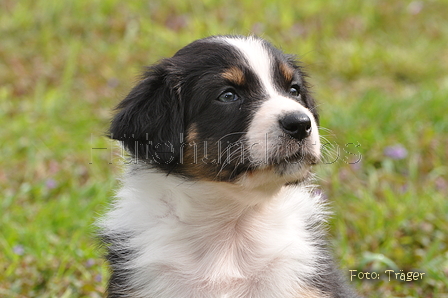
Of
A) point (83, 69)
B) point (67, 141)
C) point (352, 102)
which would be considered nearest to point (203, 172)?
point (67, 141)

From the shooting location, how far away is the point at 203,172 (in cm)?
317

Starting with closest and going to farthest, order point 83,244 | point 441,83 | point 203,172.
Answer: point 203,172 → point 83,244 → point 441,83

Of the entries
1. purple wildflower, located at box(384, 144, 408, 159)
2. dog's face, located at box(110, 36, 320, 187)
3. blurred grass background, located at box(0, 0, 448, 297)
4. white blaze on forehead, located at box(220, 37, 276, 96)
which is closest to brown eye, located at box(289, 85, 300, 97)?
dog's face, located at box(110, 36, 320, 187)

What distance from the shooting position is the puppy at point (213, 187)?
3.08 meters

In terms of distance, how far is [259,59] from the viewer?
3.32 meters

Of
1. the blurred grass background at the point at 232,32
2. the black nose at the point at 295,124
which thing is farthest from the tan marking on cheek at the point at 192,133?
the blurred grass background at the point at 232,32

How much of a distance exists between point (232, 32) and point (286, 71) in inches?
191

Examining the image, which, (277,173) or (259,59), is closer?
(277,173)

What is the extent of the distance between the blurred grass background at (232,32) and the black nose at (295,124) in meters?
1.48

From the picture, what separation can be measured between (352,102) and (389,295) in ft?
12.7

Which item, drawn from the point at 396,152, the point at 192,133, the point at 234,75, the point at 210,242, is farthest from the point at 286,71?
the point at 396,152

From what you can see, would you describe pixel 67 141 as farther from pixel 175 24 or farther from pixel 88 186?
pixel 175 24

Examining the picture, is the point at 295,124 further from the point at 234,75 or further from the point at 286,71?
the point at 286,71

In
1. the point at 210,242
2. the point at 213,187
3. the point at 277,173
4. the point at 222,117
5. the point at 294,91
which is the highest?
the point at 294,91
